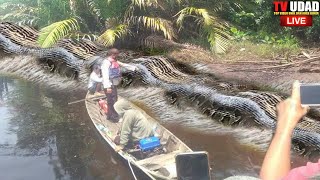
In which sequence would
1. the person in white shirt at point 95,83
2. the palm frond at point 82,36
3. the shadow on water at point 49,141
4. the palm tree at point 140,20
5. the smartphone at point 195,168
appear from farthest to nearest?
the palm frond at point 82,36 < the palm tree at point 140,20 < the person in white shirt at point 95,83 < the shadow on water at point 49,141 < the smartphone at point 195,168

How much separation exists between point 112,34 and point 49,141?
465 centimetres

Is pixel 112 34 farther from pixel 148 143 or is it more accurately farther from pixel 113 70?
pixel 148 143

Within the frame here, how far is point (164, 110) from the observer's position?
34.9 feet

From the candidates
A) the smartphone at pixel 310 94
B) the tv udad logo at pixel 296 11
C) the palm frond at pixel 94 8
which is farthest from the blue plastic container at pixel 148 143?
the palm frond at pixel 94 8

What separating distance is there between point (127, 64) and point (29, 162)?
14.1 feet

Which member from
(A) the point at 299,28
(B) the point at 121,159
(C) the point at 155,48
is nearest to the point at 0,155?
(B) the point at 121,159

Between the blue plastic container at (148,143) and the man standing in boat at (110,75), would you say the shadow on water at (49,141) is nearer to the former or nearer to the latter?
the blue plastic container at (148,143)

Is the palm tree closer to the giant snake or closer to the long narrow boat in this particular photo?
the giant snake

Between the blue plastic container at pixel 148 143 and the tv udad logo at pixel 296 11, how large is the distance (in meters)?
7.16

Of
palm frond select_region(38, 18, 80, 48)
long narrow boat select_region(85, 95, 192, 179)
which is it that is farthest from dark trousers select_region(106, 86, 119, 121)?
palm frond select_region(38, 18, 80, 48)

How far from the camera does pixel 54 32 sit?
42.7 ft

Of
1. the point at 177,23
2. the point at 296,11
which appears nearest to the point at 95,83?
the point at 177,23

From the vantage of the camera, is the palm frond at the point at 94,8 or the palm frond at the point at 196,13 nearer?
the palm frond at the point at 196,13

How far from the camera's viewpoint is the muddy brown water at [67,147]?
7.92 m
